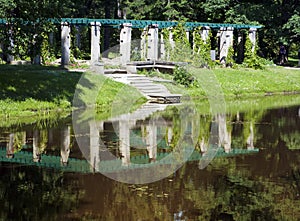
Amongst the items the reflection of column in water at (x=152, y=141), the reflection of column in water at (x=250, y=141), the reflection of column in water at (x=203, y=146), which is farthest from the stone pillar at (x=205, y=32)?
the reflection of column in water at (x=203, y=146)

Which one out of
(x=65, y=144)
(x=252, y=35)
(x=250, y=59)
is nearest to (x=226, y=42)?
(x=250, y=59)

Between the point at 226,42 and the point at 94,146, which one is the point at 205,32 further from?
the point at 94,146

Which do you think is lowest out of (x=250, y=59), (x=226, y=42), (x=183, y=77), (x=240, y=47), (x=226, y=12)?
(x=183, y=77)

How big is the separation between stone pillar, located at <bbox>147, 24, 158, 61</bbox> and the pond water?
1454cm

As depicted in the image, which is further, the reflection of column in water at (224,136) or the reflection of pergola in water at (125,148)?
the reflection of column in water at (224,136)

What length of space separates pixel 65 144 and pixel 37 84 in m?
9.53

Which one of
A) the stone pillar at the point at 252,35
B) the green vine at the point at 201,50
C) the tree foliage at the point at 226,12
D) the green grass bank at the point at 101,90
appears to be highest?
the tree foliage at the point at 226,12

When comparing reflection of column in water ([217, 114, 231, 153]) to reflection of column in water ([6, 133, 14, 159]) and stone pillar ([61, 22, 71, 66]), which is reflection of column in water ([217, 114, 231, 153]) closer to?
reflection of column in water ([6, 133, 14, 159])

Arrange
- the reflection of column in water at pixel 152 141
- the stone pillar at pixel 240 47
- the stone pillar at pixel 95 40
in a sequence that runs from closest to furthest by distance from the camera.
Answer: the reflection of column in water at pixel 152 141
the stone pillar at pixel 95 40
the stone pillar at pixel 240 47

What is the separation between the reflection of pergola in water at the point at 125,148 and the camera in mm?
14302

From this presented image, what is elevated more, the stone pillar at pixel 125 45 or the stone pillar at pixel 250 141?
the stone pillar at pixel 125 45

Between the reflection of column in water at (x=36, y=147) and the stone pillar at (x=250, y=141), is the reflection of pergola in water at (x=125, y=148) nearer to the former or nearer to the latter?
the reflection of column in water at (x=36, y=147)

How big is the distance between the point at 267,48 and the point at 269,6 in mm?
7547

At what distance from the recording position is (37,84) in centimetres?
2558
